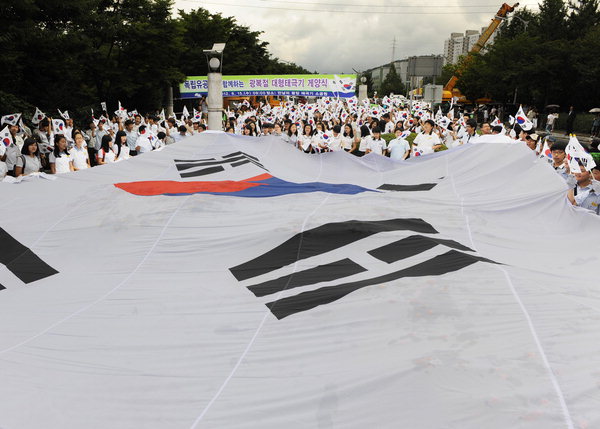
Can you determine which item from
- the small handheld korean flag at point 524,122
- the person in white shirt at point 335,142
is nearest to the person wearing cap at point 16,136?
the person in white shirt at point 335,142

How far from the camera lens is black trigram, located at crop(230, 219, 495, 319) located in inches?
167

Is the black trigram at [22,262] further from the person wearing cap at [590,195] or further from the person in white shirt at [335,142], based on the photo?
the person in white shirt at [335,142]

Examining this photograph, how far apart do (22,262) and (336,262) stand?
3.36 m

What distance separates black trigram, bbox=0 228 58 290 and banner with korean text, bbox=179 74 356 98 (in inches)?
1217

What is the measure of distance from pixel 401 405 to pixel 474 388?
1.33 ft

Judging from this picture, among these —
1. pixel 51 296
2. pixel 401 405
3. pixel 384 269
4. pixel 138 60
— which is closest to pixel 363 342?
pixel 401 405

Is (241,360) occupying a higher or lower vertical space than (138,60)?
lower

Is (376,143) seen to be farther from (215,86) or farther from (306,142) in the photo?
(215,86)

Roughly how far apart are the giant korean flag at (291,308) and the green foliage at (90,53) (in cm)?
1660

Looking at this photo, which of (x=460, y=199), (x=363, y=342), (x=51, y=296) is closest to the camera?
(x=363, y=342)

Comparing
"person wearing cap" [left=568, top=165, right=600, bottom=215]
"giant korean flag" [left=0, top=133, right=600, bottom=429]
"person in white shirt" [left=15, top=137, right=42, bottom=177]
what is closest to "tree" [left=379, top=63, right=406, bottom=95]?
"person in white shirt" [left=15, top=137, right=42, bottom=177]

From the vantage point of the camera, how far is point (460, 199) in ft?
25.7

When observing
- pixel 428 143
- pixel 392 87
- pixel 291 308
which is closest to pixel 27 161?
pixel 291 308

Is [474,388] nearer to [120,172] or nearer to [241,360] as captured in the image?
[241,360]
